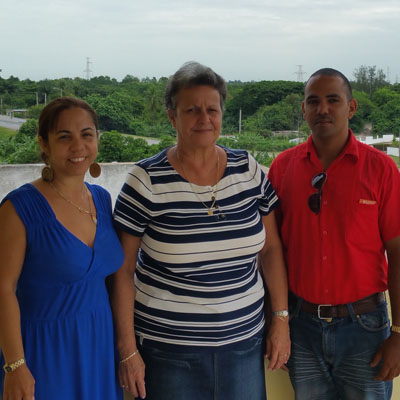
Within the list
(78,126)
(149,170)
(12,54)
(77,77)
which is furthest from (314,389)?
(12,54)

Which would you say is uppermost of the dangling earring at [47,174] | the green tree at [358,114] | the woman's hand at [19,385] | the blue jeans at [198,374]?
the green tree at [358,114]

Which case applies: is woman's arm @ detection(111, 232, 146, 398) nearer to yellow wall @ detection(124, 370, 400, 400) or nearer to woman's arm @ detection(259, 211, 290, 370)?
woman's arm @ detection(259, 211, 290, 370)

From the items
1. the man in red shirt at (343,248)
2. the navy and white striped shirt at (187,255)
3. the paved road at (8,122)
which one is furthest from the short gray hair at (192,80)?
the paved road at (8,122)

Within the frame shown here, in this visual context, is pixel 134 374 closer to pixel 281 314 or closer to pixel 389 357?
pixel 281 314

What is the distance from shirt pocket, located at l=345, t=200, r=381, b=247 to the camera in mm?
1271

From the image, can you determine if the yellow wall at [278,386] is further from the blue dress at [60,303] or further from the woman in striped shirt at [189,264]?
the blue dress at [60,303]

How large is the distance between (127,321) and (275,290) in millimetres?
447

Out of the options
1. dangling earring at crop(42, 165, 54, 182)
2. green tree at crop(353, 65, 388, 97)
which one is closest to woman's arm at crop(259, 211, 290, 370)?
dangling earring at crop(42, 165, 54, 182)

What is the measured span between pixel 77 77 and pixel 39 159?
4053 millimetres

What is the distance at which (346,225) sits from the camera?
1.28 metres

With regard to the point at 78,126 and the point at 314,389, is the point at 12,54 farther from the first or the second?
the point at 314,389

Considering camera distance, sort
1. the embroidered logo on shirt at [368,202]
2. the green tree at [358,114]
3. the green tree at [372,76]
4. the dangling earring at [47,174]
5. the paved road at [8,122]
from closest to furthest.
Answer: the dangling earring at [47,174]
the embroidered logo on shirt at [368,202]
the green tree at [358,114]
the green tree at [372,76]
the paved road at [8,122]

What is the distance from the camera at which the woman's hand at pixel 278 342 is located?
1.34m

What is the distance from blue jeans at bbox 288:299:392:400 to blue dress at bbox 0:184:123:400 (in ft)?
1.94
